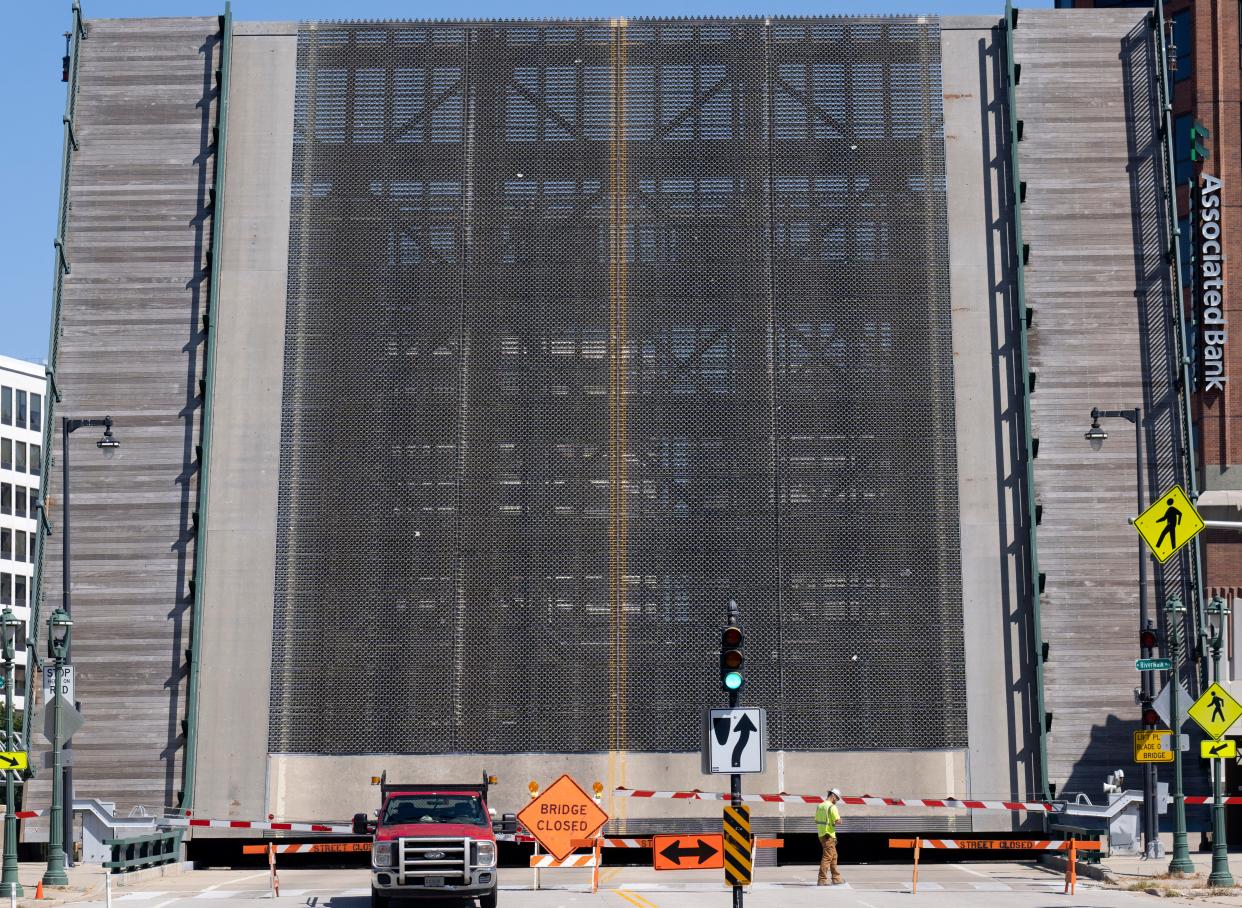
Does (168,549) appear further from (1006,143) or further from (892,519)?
(1006,143)

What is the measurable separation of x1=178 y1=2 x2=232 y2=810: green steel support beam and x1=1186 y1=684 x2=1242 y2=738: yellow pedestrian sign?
21.0m

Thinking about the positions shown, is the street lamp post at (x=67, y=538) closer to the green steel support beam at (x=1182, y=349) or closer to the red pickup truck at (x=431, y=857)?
the red pickup truck at (x=431, y=857)

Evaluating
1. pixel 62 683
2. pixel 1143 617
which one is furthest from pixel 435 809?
pixel 1143 617

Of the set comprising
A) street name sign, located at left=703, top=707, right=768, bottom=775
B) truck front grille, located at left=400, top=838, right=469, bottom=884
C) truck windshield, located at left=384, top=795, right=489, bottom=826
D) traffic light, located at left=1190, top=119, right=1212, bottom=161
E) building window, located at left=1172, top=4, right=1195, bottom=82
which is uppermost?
building window, located at left=1172, top=4, right=1195, bottom=82

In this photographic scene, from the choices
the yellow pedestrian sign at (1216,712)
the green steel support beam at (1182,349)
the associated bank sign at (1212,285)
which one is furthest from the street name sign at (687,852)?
the associated bank sign at (1212,285)

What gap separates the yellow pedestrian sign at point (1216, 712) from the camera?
28.4 meters

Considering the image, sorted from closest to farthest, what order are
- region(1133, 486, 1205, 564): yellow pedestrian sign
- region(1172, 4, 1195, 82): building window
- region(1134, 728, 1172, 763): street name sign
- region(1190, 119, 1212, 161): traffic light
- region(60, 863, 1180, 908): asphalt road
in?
region(60, 863, 1180, 908): asphalt road < region(1133, 486, 1205, 564): yellow pedestrian sign < region(1134, 728, 1172, 763): street name sign < region(1190, 119, 1212, 161): traffic light < region(1172, 4, 1195, 82): building window

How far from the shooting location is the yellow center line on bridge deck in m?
25.6

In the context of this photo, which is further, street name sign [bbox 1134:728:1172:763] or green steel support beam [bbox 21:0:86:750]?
green steel support beam [bbox 21:0:86:750]

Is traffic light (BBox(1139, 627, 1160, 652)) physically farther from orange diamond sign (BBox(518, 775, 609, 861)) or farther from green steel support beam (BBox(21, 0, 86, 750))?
green steel support beam (BBox(21, 0, 86, 750))

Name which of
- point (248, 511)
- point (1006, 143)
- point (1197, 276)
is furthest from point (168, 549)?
point (1197, 276)

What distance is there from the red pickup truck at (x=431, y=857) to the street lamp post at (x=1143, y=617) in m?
15.3

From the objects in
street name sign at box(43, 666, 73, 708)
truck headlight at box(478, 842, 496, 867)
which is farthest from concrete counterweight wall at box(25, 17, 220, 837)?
truck headlight at box(478, 842, 496, 867)

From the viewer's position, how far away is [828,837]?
31.0 meters
